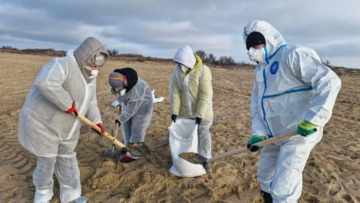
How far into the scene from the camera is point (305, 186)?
350 centimetres

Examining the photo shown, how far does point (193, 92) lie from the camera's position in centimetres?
374

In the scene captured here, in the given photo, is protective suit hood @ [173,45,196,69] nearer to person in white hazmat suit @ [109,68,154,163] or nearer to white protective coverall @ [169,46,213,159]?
white protective coverall @ [169,46,213,159]

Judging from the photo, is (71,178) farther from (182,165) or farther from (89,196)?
(182,165)

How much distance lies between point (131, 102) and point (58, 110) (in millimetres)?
1396

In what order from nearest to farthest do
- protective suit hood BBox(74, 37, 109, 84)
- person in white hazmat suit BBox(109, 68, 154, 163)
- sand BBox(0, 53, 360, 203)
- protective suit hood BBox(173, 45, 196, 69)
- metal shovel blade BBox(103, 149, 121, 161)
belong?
protective suit hood BBox(74, 37, 109, 84), sand BBox(0, 53, 360, 203), protective suit hood BBox(173, 45, 196, 69), person in white hazmat suit BBox(109, 68, 154, 163), metal shovel blade BBox(103, 149, 121, 161)

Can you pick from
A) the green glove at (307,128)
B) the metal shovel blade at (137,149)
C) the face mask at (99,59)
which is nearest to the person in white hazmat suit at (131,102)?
the metal shovel blade at (137,149)

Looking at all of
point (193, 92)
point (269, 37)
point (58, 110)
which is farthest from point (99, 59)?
point (269, 37)

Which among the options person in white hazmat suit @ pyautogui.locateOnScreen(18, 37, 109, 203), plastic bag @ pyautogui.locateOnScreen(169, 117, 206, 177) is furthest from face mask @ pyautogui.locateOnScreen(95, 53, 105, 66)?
plastic bag @ pyautogui.locateOnScreen(169, 117, 206, 177)

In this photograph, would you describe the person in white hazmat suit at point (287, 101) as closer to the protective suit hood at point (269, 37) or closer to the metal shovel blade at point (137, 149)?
the protective suit hood at point (269, 37)

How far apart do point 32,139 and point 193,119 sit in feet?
6.61

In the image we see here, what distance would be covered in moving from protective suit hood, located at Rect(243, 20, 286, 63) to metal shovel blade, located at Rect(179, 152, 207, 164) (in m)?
1.60

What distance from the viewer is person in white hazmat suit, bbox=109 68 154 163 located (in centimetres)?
386

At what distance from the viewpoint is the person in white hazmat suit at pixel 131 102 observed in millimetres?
3855

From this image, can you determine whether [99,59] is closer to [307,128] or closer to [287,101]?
[287,101]
